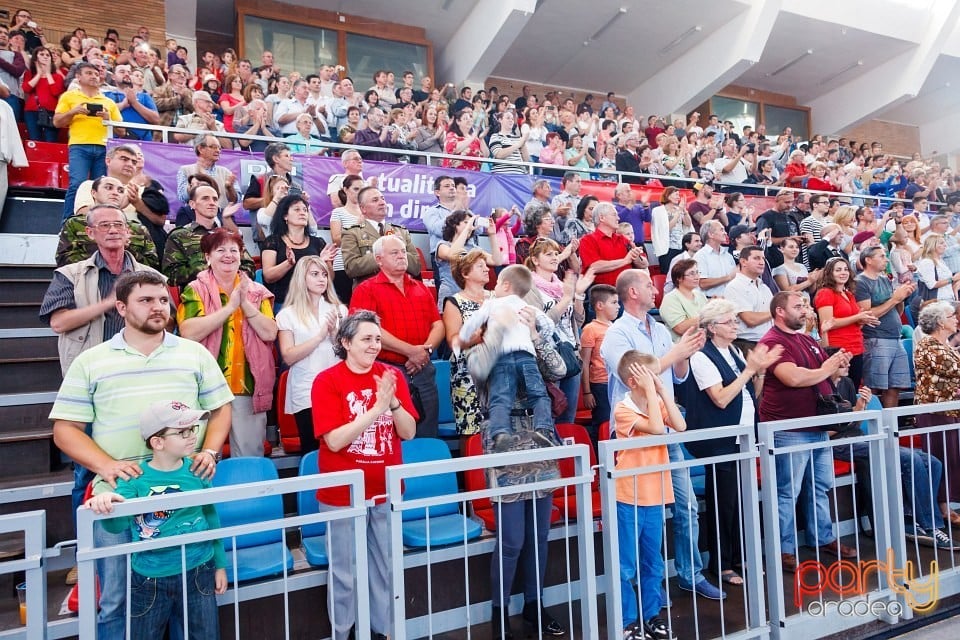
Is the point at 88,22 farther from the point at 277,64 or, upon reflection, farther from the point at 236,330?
the point at 236,330

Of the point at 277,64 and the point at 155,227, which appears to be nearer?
the point at 155,227

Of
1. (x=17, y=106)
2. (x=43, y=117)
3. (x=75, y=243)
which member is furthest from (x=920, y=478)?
(x=17, y=106)

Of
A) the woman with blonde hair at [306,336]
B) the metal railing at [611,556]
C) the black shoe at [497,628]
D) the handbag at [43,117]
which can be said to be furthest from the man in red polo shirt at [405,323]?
the handbag at [43,117]

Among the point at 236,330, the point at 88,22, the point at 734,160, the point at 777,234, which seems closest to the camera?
the point at 236,330

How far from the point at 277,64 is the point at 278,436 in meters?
11.6

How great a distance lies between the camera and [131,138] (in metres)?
6.46

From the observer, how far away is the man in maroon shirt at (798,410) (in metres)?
3.64

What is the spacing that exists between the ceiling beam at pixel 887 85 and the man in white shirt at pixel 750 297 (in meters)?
14.6

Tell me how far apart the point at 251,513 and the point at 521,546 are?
3.89 ft

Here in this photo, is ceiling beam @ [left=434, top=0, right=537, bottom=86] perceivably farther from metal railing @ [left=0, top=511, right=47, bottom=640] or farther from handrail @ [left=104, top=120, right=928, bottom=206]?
metal railing @ [left=0, top=511, right=47, bottom=640]

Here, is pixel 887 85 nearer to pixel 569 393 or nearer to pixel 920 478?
pixel 920 478

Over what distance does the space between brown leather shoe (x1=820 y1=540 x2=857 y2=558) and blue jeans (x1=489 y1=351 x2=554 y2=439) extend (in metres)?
2.14

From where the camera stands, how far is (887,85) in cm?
1678

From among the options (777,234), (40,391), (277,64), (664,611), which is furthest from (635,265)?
(277,64)
